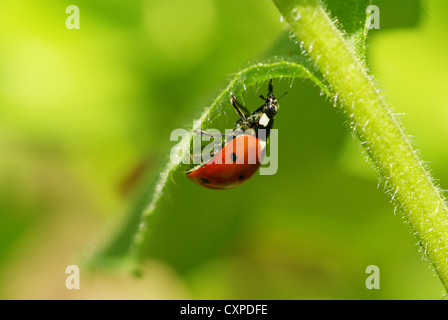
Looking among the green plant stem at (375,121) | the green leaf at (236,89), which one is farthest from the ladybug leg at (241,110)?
the green plant stem at (375,121)

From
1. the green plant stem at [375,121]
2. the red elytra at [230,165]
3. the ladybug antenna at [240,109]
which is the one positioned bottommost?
the green plant stem at [375,121]

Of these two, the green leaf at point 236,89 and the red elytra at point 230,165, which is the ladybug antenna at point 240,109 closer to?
the red elytra at point 230,165

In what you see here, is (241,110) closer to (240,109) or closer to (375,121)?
(240,109)

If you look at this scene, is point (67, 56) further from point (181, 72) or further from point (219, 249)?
point (219, 249)

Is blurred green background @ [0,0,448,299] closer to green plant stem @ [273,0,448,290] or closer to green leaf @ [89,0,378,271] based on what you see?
green leaf @ [89,0,378,271]

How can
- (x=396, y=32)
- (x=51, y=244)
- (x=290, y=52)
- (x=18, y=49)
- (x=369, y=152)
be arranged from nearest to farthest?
1. (x=369, y=152)
2. (x=290, y=52)
3. (x=396, y=32)
4. (x=18, y=49)
5. (x=51, y=244)

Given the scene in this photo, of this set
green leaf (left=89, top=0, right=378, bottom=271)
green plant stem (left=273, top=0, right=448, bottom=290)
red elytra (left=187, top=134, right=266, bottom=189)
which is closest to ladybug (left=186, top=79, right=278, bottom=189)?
red elytra (left=187, top=134, right=266, bottom=189)
